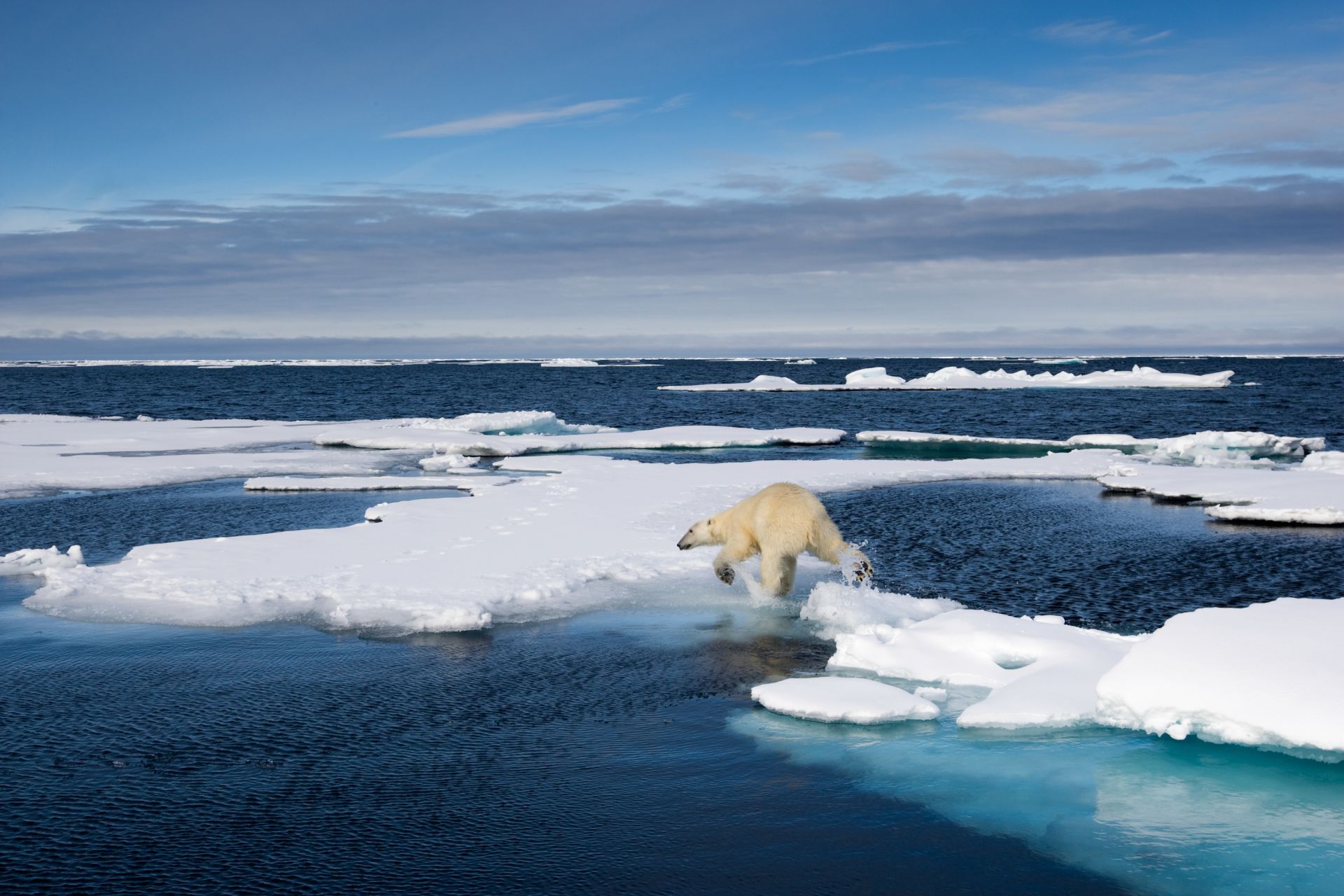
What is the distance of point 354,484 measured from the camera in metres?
21.3

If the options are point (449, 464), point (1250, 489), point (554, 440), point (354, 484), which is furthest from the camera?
point (554, 440)

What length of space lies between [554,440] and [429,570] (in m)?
19.0

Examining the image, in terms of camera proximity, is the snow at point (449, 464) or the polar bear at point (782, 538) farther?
the snow at point (449, 464)

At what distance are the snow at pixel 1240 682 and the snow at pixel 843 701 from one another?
1.27 metres

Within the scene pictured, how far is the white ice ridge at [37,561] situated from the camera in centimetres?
1229

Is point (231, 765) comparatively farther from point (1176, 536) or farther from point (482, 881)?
point (1176, 536)

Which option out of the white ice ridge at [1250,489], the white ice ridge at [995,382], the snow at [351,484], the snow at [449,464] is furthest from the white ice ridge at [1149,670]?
the white ice ridge at [995,382]

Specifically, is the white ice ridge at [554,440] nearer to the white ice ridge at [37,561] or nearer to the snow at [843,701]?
the white ice ridge at [37,561]

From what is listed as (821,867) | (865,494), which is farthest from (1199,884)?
A: (865,494)

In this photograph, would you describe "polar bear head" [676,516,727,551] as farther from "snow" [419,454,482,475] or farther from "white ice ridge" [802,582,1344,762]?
"snow" [419,454,482,475]

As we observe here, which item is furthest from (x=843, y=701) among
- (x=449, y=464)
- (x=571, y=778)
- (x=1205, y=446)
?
(x=1205, y=446)

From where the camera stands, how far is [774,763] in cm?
647

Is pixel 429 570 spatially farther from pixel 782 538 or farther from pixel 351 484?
pixel 351 484

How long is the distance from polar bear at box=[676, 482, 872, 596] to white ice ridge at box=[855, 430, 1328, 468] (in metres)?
19.1
